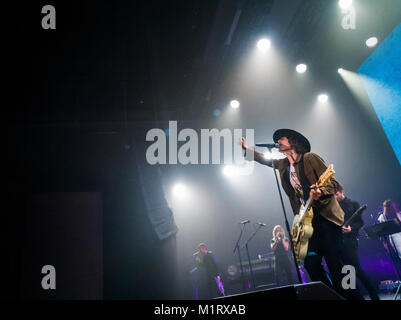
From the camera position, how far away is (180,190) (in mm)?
10062

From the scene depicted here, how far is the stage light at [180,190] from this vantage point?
10023 millimetres

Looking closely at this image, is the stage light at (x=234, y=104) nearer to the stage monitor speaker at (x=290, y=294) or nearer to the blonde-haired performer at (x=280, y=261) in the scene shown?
the blonde-haired performer at (x=280, y=261)

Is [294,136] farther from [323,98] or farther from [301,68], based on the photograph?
[323,98]

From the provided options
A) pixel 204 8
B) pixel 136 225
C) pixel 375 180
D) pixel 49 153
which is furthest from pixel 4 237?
pixel 375 180

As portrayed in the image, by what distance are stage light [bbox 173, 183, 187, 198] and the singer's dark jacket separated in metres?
6.68

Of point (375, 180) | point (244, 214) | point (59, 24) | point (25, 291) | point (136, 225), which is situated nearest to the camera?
point (59, 24)

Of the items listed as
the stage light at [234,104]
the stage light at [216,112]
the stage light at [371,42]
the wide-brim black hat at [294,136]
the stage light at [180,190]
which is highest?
the stage light at [371,42]

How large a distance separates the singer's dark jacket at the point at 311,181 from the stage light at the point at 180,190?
6.68 m

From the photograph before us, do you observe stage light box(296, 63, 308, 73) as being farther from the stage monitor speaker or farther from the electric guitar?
the stage monitor speaker

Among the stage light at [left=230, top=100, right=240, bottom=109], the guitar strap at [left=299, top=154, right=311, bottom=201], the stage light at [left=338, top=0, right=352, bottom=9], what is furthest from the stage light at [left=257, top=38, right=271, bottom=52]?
the guitar strap at [left=299, top=154, right=311, bottom=201]

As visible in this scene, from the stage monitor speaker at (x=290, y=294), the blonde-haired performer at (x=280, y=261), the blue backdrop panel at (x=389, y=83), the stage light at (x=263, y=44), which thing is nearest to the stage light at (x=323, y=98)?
the blue backdrop panel at (x=389, y=83)

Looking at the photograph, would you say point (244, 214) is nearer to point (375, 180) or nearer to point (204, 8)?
point (375, 180)
